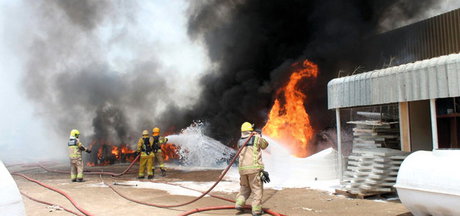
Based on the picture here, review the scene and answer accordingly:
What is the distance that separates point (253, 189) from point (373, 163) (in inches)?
135

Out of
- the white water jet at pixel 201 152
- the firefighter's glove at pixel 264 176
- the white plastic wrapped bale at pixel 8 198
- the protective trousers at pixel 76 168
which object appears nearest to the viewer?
the white plastic wrapped bale at pixel 8 198

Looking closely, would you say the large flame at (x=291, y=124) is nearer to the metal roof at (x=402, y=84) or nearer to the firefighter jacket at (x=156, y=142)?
the firefighter jacket at (x=156, y=142)

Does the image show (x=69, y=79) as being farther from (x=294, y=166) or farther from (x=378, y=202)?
(x=378, y=202)

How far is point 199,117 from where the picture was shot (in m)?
27.2

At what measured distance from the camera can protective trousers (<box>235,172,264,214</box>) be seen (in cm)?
700

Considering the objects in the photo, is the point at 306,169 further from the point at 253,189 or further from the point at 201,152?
the point at 201,152

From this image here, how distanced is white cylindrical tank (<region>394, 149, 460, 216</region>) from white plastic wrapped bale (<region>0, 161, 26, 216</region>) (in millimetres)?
5620

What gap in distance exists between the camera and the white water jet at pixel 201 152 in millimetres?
19125

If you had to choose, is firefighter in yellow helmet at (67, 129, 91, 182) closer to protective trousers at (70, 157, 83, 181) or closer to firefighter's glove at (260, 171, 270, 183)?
protective trousers at (70, 157, 83, 181)

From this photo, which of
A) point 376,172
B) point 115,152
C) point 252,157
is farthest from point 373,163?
point 115,152

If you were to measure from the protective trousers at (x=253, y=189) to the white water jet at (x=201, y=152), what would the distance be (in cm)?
1095

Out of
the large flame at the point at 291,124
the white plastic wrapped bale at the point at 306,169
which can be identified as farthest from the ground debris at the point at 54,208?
the large flame at the point at 291,124

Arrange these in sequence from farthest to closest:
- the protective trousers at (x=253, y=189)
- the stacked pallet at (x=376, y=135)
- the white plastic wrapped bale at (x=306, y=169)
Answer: the white plastic wrapped bale at (x=306, y=169), the stacked pallet at (x=376, y=135), the protective trousers at (x=253, y=189)

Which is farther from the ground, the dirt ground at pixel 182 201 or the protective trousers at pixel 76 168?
the protective trousers at pixel 76 168
